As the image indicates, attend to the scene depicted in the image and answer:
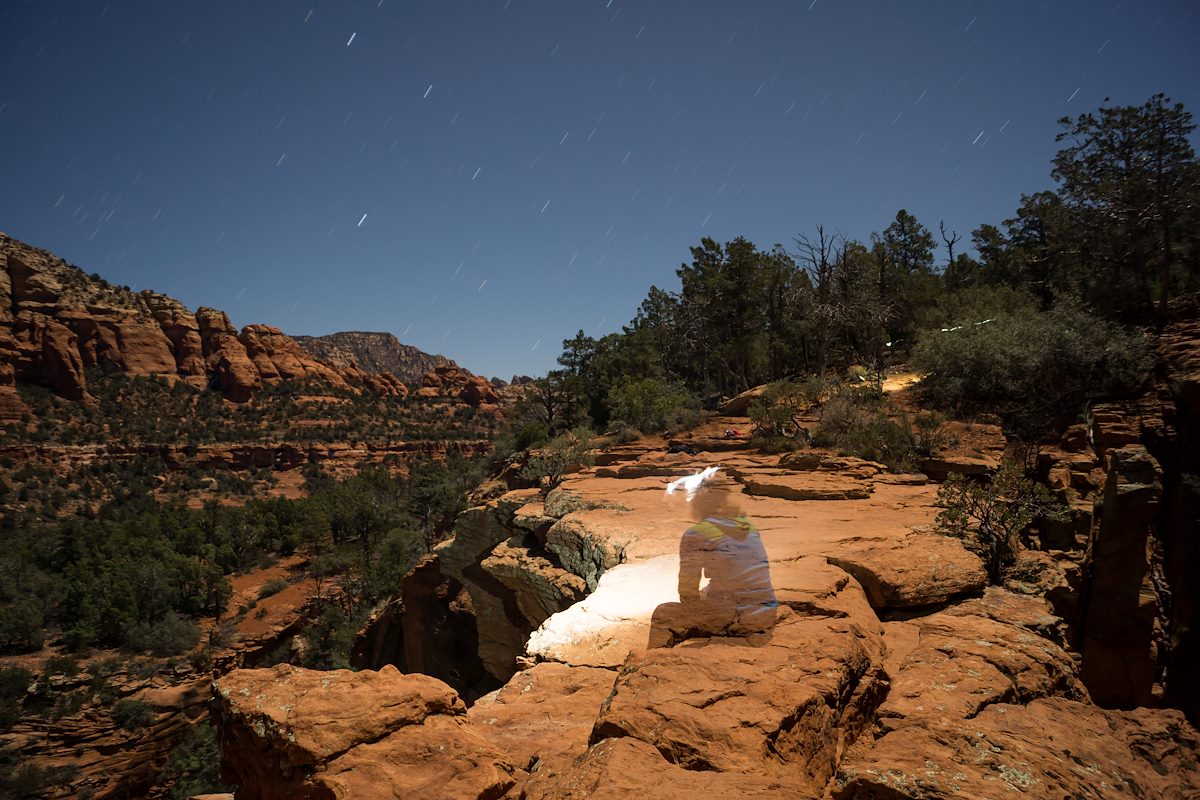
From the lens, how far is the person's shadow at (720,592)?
456 cm

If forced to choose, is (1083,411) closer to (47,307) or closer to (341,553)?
(341,553)

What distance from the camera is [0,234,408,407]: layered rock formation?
6225 cm

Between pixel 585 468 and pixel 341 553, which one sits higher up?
pixel 585 468

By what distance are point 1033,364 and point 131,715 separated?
35589 mm

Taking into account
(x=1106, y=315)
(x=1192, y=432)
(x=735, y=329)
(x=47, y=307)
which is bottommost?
(x=1192, y=432)

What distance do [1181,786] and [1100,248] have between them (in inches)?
1046

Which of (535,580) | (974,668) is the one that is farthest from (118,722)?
(974,668)

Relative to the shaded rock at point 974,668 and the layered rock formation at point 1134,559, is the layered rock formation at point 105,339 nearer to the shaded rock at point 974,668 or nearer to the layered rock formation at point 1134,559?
the shaded rock at point 974,668

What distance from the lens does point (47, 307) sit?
66.8 meters

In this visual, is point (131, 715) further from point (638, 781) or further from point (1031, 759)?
point (1031, 759)

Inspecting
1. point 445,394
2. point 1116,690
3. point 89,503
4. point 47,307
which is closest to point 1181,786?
point 1116,690

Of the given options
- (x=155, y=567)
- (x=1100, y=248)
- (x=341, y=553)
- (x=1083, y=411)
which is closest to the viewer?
(x=1083, y=411)

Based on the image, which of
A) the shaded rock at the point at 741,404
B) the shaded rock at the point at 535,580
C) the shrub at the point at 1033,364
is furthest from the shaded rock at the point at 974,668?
the shaded rock at the point at 741,404

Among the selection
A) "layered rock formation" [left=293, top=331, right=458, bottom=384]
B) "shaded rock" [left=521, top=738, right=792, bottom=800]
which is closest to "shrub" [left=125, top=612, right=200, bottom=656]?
"shaded rock" [left=521, top=738, right=792, bottom=800]
